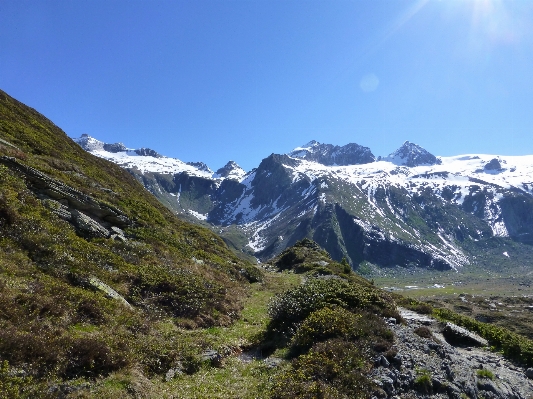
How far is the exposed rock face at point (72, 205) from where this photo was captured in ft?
73.8

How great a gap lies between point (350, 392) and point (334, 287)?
32.5ft

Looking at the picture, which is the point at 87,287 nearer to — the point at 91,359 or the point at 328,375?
the point at 91,359

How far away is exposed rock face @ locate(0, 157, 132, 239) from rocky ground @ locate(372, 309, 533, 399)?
2068 cm

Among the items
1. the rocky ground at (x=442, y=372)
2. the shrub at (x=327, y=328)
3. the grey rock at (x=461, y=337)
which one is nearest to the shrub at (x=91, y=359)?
the shrub at (x=327, y=328)

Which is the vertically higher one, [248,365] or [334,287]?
[334,287]

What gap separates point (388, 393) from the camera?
11602mm

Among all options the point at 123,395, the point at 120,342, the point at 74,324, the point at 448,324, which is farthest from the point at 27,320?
the point at 448,324

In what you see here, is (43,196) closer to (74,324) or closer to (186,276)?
(186,276)

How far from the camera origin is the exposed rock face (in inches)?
885

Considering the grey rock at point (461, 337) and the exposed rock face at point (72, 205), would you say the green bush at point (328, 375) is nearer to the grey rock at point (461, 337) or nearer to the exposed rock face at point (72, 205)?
the grey rock at point (461, 337)

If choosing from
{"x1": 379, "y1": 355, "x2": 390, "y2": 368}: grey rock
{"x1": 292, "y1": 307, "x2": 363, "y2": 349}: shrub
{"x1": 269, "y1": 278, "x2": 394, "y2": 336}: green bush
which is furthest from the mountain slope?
{"x1": 379, "y1": 355, "x2": 390, "y2": 368}: grey rock

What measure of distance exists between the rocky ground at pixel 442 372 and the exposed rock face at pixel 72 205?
2068cm

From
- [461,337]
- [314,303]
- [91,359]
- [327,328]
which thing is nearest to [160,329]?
[91,359]

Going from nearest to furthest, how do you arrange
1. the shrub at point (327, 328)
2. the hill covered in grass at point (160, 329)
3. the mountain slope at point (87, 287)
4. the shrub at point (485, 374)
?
the mountain slope at point (87, 287) → the hill covered in grass at point (160, 329) → the shrub at point (485, 374) → the shrub at point (327, 328)
